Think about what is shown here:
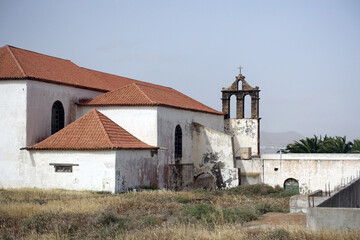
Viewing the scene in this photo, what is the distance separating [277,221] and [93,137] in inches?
518

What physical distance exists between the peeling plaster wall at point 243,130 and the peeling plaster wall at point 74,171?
59.9 feet

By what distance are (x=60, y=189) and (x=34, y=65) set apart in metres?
7.61

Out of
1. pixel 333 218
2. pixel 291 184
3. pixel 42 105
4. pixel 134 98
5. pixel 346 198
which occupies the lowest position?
pixel 291 184

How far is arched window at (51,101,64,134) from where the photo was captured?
29391 mm

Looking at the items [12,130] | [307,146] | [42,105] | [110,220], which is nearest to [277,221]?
[110,220]

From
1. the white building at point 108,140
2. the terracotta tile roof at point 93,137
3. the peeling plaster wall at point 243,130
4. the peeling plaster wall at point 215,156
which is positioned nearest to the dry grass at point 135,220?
the white building at point 108,140

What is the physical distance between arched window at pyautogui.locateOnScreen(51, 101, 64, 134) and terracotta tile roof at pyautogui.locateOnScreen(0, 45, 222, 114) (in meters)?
1.33

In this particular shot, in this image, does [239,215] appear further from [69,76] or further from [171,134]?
[69,76]

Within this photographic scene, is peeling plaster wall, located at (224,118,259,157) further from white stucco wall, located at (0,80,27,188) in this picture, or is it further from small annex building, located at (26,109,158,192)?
white stucco wall, located at (0,80,27,188)

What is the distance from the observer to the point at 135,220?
1583 centimetres

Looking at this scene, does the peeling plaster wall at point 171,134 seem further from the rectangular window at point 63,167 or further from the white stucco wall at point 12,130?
the white stucco wall at point 12,130

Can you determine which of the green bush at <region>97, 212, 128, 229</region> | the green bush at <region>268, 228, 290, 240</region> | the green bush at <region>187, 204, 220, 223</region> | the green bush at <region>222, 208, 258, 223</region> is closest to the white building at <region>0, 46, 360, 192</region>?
the green bush at <region>187, 204, 220, 223</region>

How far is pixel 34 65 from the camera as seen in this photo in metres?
29.3

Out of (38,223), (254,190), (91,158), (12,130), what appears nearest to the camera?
(38,223)
